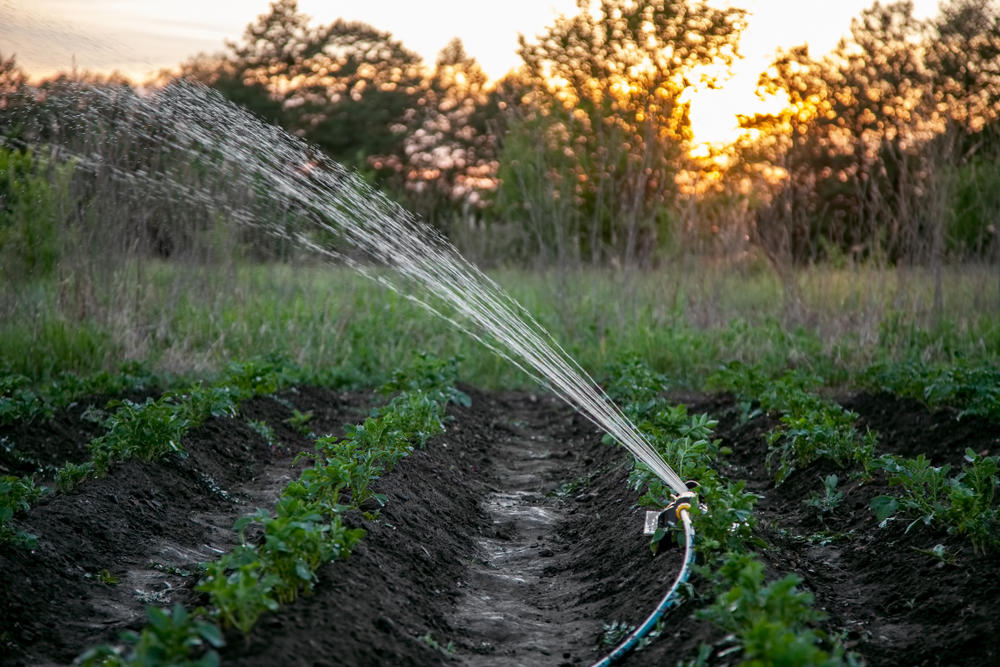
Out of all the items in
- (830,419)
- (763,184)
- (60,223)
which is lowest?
(830,419)

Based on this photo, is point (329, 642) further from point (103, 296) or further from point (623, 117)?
point (623, 117)

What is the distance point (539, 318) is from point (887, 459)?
716 centimetres

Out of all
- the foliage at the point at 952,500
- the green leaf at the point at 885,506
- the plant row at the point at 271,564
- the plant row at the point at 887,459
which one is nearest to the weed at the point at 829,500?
the plant row at the point at 887,459

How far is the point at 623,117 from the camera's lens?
463 inches

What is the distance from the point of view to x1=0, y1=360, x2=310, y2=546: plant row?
14.2ft

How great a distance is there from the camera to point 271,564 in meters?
3.28

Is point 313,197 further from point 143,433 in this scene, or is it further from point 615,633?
point 615,633

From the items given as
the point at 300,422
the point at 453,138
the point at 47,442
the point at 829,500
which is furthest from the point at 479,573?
the point at 453,138

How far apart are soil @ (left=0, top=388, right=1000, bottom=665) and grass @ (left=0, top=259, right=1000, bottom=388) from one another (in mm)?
2611

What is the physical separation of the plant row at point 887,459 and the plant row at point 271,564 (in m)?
2.41

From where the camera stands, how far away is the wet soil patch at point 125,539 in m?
3.83

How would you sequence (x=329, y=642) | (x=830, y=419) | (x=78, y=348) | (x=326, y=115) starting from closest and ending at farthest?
(x=329, y=642), (x=830, y=419), (x=78, y=348), (x=326, y=115)

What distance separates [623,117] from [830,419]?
655 centimetres

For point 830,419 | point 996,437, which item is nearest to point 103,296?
point 830,419
